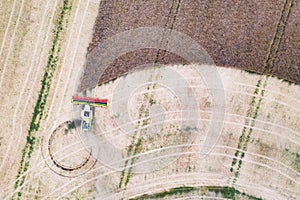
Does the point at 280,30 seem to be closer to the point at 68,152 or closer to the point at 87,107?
the point at 87,107

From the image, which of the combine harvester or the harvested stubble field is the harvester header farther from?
the harvested stubble field

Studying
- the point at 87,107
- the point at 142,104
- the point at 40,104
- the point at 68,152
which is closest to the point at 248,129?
the point at 142,104

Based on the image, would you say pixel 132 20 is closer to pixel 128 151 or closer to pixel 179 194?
pixel 128 151

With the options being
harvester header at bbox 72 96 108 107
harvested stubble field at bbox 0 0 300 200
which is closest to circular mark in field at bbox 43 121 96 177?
harvested stubble field at bbox 0 0 300 200

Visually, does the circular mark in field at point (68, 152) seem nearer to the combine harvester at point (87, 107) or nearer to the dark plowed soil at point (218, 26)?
the combine harvester at point (87, 107)

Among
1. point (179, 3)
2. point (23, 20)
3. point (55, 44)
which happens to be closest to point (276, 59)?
point (179, 3)

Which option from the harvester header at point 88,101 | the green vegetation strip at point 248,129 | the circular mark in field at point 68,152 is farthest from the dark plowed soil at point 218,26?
the circular mark in field at point 68,152
